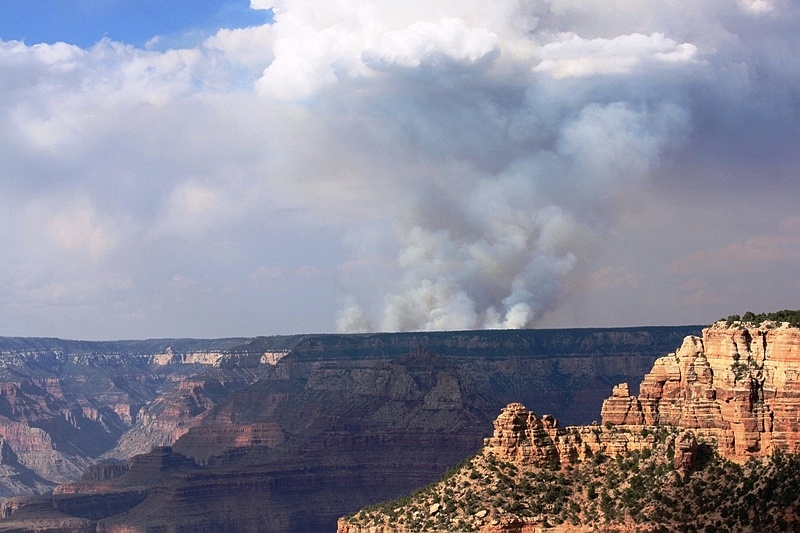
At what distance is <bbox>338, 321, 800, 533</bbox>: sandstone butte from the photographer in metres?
111

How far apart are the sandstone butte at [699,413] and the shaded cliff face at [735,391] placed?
0.06 metres

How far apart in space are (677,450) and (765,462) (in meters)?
5.35

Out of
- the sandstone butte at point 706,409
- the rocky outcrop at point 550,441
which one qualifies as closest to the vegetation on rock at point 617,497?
the rocky outcrop at point 550,441

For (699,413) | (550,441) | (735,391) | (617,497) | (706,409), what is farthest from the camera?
(550,441)

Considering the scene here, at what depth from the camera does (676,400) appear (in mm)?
118500

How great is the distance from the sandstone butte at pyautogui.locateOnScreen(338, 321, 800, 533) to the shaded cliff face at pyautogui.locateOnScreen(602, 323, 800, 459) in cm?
6

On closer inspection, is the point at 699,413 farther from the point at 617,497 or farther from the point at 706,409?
the point at 617,497

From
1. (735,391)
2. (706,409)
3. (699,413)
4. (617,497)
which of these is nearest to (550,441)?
(617,497)

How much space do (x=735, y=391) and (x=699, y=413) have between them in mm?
3574

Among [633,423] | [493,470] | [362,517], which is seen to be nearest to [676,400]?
[633,423]

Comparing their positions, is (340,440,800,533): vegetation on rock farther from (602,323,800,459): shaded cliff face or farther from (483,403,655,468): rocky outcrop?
(602,323,800,459): shaded cliff face

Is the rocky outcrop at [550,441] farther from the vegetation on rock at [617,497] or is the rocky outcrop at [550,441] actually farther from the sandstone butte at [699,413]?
the vegetation on rock at [617,497]

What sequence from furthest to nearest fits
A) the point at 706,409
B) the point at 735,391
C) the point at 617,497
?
the point at 706,409, the point at 617,497, the point at 735,391

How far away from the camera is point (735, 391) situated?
369ft
